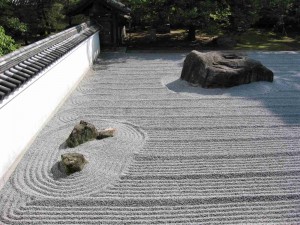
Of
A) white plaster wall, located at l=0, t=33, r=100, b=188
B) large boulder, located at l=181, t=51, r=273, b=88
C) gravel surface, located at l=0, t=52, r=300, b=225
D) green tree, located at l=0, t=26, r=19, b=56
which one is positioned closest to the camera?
gravel surface, located at l=0, t=52, r=300, b=225

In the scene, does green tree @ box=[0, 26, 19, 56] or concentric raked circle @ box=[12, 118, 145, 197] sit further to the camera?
green tree @ box=[0, 26, 19, 56]

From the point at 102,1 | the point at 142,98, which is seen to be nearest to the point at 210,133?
the point at 142,98

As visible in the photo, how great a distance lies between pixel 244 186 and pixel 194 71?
7.05 m

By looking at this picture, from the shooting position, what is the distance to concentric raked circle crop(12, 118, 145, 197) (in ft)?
19.3

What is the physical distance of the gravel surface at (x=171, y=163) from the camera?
5.22 m

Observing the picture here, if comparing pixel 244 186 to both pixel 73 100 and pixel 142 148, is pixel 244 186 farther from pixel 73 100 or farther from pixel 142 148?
pixel 73 100

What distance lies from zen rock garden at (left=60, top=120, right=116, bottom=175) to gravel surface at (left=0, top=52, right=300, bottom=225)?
0.16 meters

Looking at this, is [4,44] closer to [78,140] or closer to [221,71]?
[78,140]

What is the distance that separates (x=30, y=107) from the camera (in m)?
7.92

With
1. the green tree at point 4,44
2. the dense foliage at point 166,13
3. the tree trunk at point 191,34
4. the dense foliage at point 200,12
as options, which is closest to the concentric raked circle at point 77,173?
the green tree at point 4,44

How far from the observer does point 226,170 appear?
6398 millimetres

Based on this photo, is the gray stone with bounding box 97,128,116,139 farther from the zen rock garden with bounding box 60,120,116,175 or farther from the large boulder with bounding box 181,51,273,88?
the large boulder with bounding box 181,51,273,88

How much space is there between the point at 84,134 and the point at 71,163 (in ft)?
4.52

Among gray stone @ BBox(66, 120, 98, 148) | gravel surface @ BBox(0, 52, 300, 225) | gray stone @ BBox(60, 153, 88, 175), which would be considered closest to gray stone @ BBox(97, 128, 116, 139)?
gray stone @ BBox(66, 120, 98, 148)
